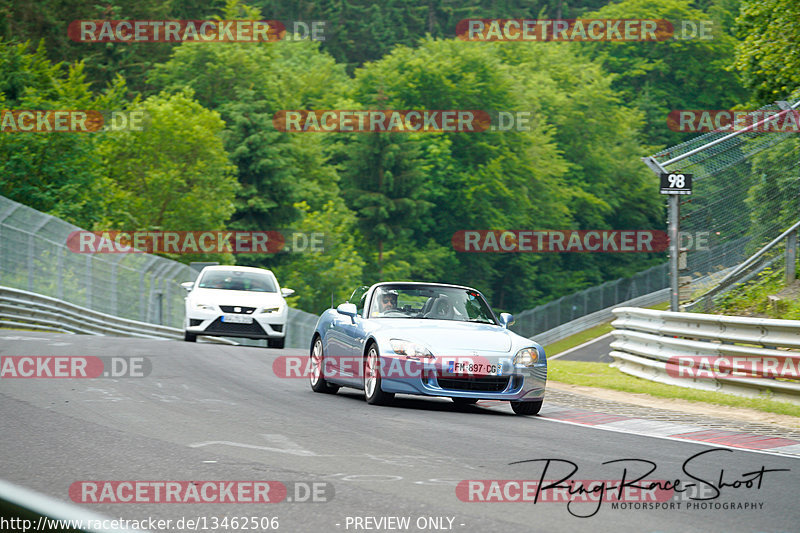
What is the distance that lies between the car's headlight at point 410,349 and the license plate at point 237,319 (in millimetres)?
10631

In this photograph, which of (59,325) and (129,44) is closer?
(59,325)

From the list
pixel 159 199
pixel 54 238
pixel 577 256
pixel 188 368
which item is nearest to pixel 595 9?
pixel 577 256

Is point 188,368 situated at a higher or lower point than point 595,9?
lower

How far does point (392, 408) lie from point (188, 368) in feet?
16.4

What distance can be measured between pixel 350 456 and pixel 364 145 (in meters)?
62.1

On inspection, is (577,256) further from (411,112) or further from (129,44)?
(129,44)

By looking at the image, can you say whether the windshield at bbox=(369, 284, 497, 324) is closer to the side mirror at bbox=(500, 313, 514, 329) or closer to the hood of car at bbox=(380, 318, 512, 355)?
the side mirror at bbox=(500, 313, 514, 329)

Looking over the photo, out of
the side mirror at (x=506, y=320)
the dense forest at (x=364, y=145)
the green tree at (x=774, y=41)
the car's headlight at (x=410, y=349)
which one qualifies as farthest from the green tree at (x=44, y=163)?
the car's headlight at (x=410, y=349)

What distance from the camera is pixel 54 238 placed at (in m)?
27.2

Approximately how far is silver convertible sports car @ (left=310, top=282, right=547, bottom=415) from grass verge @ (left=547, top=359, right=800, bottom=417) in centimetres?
262

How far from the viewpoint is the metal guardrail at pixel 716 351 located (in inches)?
526

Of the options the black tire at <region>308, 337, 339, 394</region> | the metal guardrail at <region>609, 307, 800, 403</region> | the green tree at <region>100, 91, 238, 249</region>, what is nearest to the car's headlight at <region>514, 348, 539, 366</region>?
the black tire at <region>308, 337, 339, 394</region>

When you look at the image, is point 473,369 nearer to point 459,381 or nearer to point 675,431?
point 459,381

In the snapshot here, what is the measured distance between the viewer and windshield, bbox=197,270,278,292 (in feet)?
75.7
